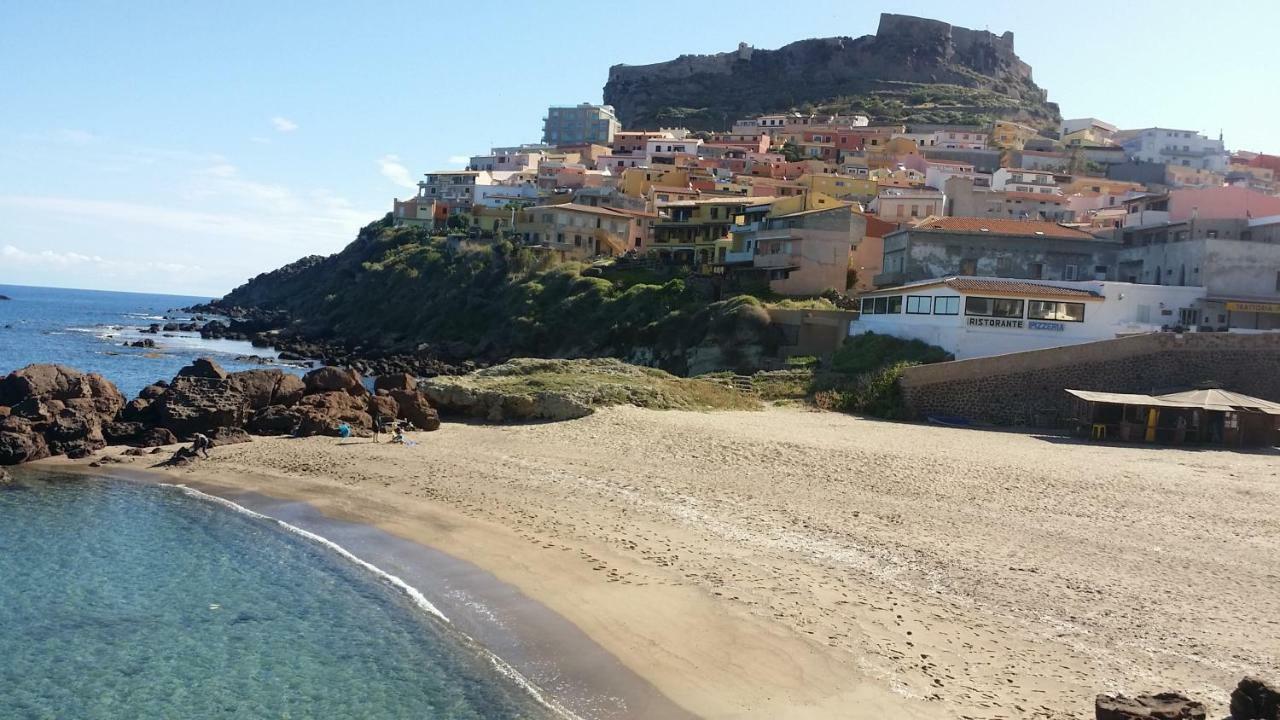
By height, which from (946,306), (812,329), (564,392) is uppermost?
(946,306)

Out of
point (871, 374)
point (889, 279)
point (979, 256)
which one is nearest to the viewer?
point (871, 374)

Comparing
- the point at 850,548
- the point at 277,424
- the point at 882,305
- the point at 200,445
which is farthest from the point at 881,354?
the point at 200,445

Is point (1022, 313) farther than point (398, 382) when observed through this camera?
Yes

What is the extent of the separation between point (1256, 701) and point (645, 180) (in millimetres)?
84714

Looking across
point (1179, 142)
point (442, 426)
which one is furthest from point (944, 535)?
point (1179, 142)

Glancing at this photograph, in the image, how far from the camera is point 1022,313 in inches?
1437

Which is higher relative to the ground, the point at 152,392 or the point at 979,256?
the point at 979,256

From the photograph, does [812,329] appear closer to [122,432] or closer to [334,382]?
[334,382]

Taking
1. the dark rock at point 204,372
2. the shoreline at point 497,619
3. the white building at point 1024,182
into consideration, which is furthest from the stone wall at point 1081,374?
the white building at point 1024,182

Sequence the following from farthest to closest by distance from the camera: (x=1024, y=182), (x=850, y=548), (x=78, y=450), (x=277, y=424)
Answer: (x=1024, y=182)
(x=277, y=424)
(x=78, y=450)
(x=850, y=548)

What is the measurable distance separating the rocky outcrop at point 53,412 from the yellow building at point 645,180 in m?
63.3

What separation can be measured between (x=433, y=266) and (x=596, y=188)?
1671cm

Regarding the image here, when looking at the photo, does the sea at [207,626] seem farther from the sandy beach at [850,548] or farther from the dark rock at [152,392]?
the dark rock at [152,392]

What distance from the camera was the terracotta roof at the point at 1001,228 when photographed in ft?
158
